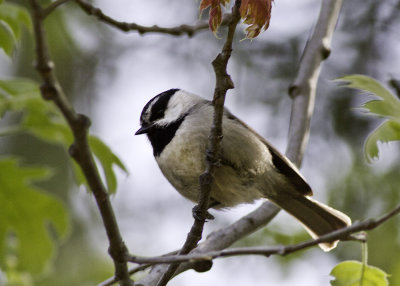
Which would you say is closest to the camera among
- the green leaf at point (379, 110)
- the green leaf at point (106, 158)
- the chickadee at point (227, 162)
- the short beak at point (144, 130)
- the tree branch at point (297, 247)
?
the tree branch at point (297, 247)

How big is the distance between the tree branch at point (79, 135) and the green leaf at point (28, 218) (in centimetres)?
99

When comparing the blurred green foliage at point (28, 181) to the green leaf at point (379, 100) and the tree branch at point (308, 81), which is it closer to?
the tree branch at point (308, 81)

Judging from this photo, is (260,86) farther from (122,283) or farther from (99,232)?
(122,283)

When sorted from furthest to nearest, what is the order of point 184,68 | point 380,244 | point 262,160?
1. point 184,68
2. point 380,244
3. point 262,160

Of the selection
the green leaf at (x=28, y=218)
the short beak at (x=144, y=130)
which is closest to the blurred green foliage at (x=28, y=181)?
the green leaf at (x=28, y=218)

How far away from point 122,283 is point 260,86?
4803 mm

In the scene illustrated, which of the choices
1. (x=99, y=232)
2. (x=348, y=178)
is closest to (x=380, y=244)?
(x=348, y=178)

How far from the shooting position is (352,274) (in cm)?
235

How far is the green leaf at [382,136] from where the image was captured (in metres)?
2.13

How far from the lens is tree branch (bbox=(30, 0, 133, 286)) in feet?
5.15

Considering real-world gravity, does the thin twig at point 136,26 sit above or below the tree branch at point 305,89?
above

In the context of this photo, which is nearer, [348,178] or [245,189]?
[245,189]

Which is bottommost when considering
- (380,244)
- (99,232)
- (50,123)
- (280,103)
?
(99,232)

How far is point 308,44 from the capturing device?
12.4 ft
